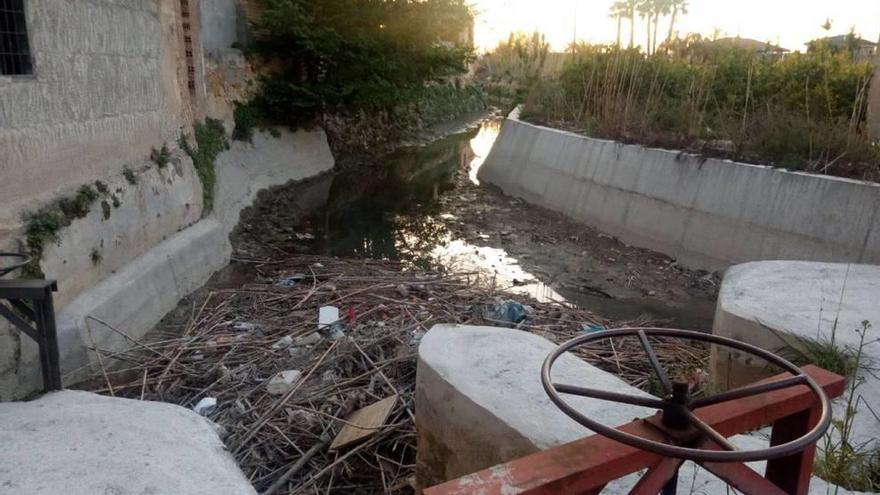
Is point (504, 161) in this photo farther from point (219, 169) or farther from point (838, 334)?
point (838, 334)

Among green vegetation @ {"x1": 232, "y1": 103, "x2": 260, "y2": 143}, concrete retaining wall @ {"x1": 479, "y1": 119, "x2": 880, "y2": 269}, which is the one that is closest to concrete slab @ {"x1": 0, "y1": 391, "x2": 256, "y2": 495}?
concrete retaining wall @ {"x1": 479, "y1": 119, "x2": 880, "y2": 269}

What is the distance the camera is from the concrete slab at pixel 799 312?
3807mm

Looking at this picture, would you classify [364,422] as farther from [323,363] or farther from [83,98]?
[83,98]

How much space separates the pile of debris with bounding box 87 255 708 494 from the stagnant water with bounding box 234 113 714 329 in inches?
38.2

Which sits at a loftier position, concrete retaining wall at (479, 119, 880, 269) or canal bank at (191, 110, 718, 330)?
concrete retaining wall at (479, 119, 880, 269)

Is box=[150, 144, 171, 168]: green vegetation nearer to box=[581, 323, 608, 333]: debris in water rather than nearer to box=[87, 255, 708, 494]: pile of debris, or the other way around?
box=[87, 255, 708, 494]: pile of debris

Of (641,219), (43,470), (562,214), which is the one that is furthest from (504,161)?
(43,470)

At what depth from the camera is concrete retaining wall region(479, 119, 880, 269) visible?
6.96 metres

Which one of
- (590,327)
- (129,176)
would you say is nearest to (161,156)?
(129,176)

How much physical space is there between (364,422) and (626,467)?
2509mm

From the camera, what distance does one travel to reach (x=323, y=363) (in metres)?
4.72

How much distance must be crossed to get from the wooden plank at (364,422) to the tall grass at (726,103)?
622 cm

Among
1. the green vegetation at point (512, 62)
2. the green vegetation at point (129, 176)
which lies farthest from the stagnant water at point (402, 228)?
the green vegetation at point (512, 62)

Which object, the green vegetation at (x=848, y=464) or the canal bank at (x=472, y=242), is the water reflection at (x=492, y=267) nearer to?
the canal bank at (x=472, y=242)
